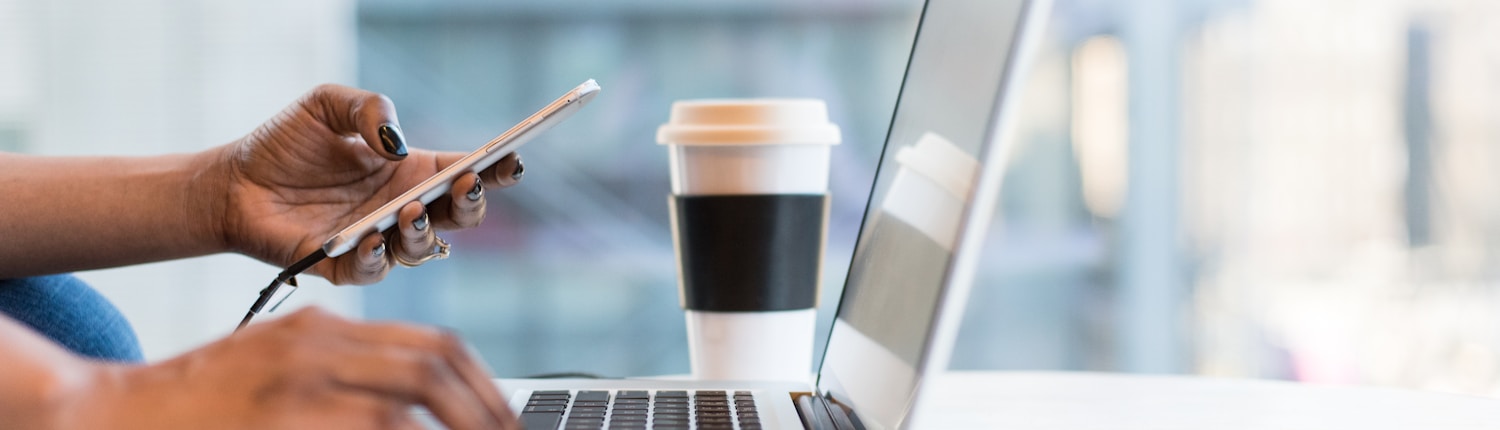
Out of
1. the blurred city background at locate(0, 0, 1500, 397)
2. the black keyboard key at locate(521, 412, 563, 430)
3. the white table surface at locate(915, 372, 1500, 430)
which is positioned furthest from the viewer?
the blurred city background at locate(0, 0, 1500, 397)

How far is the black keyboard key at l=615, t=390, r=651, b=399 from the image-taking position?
56cm

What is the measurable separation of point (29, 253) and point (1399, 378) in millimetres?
2449

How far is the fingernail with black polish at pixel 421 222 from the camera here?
71 centimetres

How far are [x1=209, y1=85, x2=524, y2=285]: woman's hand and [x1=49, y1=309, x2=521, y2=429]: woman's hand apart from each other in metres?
0.42

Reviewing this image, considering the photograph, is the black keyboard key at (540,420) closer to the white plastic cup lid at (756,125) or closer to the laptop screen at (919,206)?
the laptop screen at (919,206)

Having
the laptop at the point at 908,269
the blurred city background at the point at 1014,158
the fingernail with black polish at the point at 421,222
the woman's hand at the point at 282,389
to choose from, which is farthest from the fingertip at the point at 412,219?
the blurred city background at the point at 1014,158

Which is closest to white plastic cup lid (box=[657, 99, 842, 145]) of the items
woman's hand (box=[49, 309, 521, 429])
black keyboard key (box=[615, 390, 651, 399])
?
black keyboard key (box=[615, 390, 651, 399])

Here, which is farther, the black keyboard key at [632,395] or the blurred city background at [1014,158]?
the blurred city background at [1014,158]

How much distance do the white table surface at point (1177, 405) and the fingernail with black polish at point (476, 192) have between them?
0.32m

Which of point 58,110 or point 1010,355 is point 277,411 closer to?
point 1010,355

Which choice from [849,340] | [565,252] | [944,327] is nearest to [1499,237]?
[565,252]

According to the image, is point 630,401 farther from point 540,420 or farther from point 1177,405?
point 1177,405

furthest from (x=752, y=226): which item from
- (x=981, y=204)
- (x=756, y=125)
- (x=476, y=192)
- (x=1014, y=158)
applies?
(x=1014, y=158)

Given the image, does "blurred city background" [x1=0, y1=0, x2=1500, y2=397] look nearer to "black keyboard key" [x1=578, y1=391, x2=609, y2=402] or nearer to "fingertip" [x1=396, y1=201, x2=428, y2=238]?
"fingertip" [x1=396, y1=201, x2=428, y2=238]
